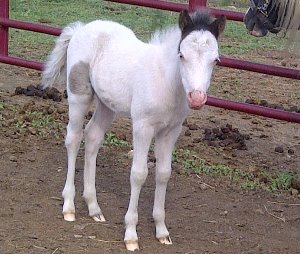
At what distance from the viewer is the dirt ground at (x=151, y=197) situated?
13.5ft

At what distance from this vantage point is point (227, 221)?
14.8 ft

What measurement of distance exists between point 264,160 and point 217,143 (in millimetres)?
403

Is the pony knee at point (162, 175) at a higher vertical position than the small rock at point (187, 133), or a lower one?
higher

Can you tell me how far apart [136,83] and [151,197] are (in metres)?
1.09

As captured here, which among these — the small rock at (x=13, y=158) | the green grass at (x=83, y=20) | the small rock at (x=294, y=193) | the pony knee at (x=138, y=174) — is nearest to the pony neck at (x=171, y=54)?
the pony knee at (x=138, y=174)

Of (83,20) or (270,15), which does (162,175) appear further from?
(83,20)

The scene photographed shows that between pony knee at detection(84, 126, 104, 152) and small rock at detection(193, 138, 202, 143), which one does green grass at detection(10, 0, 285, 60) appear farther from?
pony knee at detection(84, 126, 104, 152)

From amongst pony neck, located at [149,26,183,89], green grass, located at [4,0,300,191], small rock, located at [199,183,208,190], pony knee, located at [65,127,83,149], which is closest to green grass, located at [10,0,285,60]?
green grass, located at [4,0,300,191]

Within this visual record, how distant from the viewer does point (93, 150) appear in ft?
14.4

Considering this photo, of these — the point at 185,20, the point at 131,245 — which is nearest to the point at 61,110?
the point at 131,245

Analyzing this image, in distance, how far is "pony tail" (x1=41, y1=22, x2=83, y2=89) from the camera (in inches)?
179

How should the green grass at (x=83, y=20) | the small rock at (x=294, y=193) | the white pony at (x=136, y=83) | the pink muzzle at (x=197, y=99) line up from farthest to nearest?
the green grass at (x=83, y=20) < the small rock at (x=294, y=193) < the white pony at (x=136, y=83) < the pink muzzle at (x=197, y=99)

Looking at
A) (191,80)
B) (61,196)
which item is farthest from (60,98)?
(191,80)

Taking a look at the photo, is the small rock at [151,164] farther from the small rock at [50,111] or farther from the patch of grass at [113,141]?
the small rock at [50,111]
